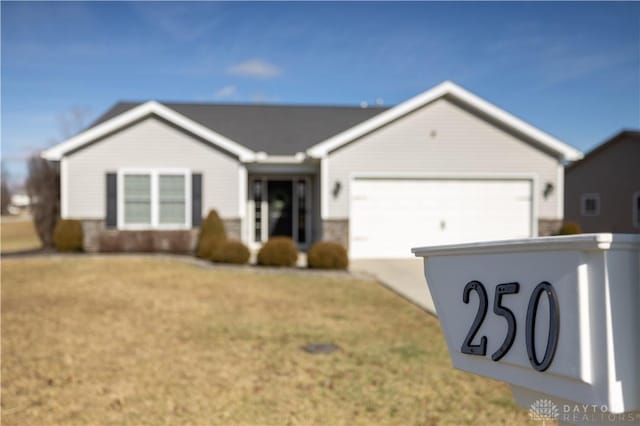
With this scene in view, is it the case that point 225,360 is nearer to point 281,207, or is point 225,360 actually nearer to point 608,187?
point 281,207

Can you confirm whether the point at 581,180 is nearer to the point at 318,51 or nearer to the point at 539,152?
the point at 539,152

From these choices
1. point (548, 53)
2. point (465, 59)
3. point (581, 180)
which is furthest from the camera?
point (581, 180)

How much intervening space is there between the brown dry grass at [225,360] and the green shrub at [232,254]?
2866 millimetres

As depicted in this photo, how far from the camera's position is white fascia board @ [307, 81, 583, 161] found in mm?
15953

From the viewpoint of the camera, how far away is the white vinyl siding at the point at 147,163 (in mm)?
16000

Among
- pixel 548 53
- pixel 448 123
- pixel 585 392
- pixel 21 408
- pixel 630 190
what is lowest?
pixel 21 408

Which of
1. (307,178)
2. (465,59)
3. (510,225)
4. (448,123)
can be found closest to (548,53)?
(465,59)

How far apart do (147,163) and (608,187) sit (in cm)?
2062

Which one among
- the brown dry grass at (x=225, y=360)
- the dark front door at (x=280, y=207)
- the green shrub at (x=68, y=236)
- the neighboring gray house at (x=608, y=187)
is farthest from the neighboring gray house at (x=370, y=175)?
the neighboring gray house at (x=608, y=187)

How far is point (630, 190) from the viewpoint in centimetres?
2377

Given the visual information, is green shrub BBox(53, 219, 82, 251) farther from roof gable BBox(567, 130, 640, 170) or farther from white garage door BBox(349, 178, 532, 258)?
roof gable BBox(567, 130, 640, 170)

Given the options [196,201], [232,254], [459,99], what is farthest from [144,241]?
[459,99]

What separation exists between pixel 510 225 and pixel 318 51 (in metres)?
7.86

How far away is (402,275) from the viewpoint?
13.0 m
